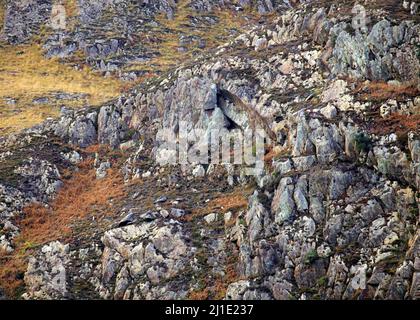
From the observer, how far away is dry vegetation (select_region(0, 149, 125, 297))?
3438cm

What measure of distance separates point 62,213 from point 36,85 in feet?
91.1

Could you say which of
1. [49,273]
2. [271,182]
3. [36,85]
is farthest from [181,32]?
[49,273]

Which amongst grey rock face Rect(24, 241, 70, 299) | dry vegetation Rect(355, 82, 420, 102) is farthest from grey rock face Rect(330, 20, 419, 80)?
grey rock face Rect(24, 241, 70, 299)

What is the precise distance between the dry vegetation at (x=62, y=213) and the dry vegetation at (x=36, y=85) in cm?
1322

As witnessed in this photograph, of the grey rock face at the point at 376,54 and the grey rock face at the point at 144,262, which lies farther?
the grey rock face at the point at 376,54

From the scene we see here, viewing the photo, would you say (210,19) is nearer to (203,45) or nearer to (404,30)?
(203,45)

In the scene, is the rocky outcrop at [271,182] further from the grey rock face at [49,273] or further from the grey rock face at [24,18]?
the grey rock face at [24,18]

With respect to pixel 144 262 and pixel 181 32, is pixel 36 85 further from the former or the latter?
pixel 144 262

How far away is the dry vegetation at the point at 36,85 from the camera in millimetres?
56325

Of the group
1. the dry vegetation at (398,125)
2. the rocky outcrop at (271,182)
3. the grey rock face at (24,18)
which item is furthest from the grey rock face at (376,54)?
the grey rock face at (24,18)

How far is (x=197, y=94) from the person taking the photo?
134 ft

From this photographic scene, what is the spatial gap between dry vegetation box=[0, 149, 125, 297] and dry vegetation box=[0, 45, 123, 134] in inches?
520

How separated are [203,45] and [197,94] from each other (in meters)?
29.5
